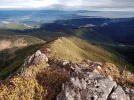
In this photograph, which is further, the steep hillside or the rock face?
the steep hillside

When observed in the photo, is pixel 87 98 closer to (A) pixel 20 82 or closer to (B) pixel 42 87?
(B) pixel 42 87

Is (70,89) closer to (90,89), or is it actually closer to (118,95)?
(90,89)

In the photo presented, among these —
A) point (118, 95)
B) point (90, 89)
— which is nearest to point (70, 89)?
point (90, 89)

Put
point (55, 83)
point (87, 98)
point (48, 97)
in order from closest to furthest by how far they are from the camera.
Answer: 1. point (87, 98)
2. point (48, 97)
3. point (55, 83)

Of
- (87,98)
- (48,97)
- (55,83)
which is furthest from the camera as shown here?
(55,83)

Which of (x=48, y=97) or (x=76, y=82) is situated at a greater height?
(x=76, y=82)

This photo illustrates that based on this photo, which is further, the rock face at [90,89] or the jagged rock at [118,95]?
the jagged rock at [118,95]

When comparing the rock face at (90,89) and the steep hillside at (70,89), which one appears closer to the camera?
the rock face at (90,89)

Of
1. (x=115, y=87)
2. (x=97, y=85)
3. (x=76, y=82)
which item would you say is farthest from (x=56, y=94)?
(x=115, y=87)
